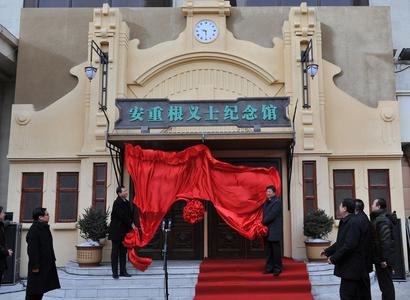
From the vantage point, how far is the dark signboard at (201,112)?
34.3 ft

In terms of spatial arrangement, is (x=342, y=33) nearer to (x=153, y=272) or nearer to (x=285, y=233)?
A: (x=285, y=233)

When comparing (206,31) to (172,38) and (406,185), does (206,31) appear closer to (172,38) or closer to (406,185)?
(172,38)

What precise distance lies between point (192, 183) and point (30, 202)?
13.9 feet

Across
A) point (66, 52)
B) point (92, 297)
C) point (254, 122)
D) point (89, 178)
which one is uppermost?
point (66, 52)

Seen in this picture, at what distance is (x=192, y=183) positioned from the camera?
10.4 metres

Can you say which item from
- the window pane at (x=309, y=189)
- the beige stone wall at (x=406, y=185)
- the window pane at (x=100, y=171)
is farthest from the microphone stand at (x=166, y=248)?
the beige stone wall at (x=406, y=185)

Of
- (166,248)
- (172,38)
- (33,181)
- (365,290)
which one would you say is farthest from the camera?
(172,38)

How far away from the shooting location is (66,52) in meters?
12.2

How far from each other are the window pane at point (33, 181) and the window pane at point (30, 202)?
0.56 ft

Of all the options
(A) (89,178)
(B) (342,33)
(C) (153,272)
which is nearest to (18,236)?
(A) (89,178)

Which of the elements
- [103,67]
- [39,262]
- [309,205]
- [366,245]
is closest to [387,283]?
[366,245]

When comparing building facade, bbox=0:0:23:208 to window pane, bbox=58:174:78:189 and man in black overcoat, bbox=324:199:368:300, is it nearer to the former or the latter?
window pane, bbox=58:174:78:189

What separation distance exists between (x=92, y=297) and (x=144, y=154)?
10.2ft

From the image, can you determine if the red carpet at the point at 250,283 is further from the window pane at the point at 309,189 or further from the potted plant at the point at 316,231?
the window pane at the point at 309,189
